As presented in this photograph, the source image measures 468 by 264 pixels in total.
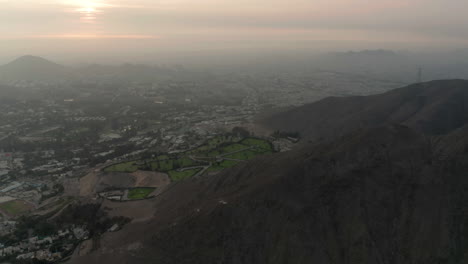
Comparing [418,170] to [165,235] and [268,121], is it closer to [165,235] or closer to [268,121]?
[165,235]

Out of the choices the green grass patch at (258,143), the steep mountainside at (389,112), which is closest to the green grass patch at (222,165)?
the green grass patch at (258,143)

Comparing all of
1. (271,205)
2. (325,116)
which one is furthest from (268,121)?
(271,205)

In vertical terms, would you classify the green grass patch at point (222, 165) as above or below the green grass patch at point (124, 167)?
Result: above

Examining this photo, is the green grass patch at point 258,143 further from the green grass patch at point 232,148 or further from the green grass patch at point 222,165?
the green grass patch at point 222,165

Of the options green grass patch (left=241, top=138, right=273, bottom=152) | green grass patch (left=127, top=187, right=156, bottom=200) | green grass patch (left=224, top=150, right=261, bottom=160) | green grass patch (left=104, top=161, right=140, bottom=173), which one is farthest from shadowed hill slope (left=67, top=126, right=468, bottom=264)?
green grass patch (left=241, top=138, right=273, bottom=152)

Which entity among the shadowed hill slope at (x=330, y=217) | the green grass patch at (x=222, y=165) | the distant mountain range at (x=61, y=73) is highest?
the distant mountain range at (x=61, y=73)
